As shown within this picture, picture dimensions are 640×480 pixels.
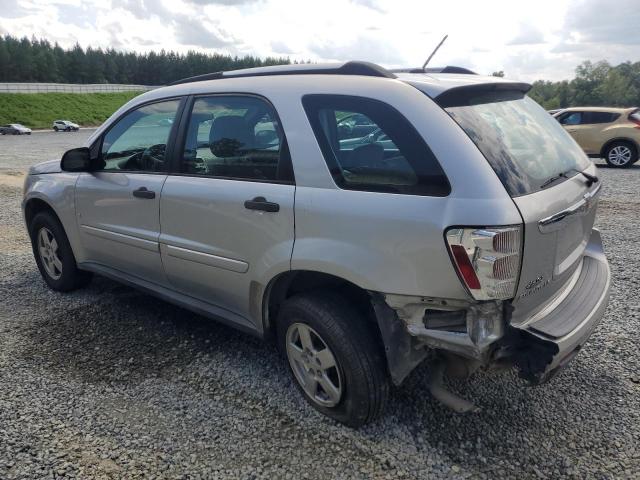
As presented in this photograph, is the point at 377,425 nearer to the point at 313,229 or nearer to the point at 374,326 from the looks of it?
the point at 374,326

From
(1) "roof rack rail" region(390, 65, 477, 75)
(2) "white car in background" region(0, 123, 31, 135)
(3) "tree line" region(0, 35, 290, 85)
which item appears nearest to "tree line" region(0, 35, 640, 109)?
(3) "tree line" region(0, 35, 290, 85)

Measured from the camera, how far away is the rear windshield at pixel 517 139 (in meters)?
2.32

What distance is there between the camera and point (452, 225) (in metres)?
2.15

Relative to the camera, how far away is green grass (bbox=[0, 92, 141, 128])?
2302 inches

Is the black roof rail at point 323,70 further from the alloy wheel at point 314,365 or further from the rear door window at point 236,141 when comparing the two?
the alloy wheel at point 314,365

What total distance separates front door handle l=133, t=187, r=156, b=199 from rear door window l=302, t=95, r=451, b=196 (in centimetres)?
136

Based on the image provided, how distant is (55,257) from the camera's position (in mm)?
4691

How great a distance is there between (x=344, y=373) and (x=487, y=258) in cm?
95

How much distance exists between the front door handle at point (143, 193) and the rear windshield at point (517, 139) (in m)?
2.07

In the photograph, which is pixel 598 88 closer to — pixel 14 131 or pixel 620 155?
pixel 620 155

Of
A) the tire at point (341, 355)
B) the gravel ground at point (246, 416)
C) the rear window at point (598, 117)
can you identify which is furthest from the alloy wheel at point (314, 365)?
the rear window at point (598, 117)

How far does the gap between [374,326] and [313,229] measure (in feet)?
1.94

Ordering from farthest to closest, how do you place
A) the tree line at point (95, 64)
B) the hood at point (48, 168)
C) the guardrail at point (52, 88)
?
the tree line at point (95, 64) < the guardrail at point (52, 88) < the hood at point (48, 168)

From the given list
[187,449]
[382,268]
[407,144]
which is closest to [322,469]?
[187,449]
